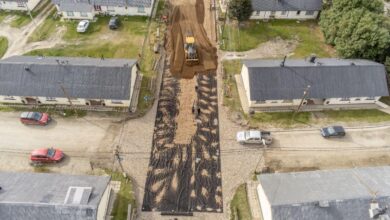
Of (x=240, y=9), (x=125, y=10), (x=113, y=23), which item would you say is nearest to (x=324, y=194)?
(x=240, y=9)

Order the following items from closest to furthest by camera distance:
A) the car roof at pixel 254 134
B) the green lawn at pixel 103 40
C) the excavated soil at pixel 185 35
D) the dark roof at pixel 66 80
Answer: the car roof at pixel 254 134 → the dark roof at pixel 66 80 → the excavated soil at pixel 185 35 → the green lawn at pixel 103 40

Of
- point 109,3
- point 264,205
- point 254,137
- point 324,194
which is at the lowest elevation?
point 264,205

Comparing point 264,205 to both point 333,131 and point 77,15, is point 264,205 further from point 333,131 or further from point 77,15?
point 77,15

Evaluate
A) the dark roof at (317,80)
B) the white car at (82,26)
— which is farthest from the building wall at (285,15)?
the white car at (82,26)

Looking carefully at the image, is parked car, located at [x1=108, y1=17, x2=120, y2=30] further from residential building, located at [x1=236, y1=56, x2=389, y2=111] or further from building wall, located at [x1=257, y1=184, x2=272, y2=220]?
building wall, located at [x1=257, y1=184, x2=272, y2=220]

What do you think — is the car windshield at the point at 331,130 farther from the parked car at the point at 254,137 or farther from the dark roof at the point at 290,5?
the dark roof at the point at 290,5
